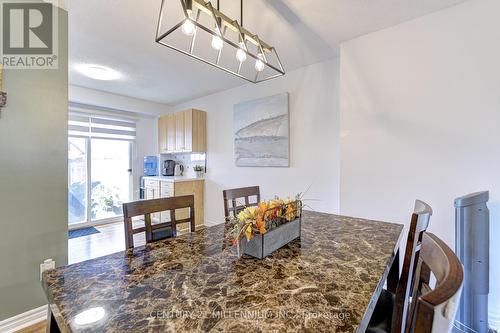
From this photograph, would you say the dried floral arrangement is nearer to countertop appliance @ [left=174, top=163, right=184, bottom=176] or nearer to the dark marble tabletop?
the dark marble tabletop

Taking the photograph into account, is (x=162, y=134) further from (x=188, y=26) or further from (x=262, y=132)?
(x=188, y=26)

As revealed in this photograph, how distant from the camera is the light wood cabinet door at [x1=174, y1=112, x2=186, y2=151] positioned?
179 inches

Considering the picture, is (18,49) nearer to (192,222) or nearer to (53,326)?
(192,222)

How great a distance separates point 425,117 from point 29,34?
3.40m

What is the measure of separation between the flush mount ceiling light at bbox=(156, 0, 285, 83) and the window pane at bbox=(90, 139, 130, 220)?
3339mm

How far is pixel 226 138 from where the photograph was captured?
13.8 ft

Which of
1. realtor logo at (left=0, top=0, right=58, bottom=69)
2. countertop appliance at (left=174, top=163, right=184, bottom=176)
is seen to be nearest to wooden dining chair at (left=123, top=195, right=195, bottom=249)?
realtor logo at (left=0, top=0, right=58, bottom=69)

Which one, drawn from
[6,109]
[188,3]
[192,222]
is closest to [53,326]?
[192,222]

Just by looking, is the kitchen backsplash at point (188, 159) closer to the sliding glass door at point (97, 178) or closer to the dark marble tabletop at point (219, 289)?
the sliding glass door at point (97, 178)

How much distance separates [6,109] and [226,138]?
2873 millimetres

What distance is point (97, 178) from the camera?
15.6 ft

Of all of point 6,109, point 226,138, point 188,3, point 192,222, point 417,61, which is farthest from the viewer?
point 226,138

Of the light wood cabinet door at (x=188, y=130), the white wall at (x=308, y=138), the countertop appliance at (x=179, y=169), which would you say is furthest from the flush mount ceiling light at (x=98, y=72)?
the countertop appliance at (x=179, y=169)

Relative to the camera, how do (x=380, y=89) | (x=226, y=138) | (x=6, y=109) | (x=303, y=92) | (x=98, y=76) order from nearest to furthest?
1. (x=6, y=109)
2. (x=380, y=89)
3. (x=303, y=92)
4. (x=98, y=76)
5. (x=226, y=138)
